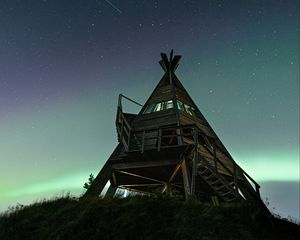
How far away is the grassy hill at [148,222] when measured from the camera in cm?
952

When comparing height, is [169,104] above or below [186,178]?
above

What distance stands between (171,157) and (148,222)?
6.13 metres

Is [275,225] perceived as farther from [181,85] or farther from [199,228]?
[181,85]

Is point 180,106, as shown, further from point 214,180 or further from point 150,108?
point 214,180

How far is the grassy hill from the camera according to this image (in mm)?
9523

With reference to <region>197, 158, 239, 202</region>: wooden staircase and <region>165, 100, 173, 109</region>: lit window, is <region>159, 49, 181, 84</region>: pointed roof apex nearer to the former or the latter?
<region>165, 100, 173, 109</region>: lit window

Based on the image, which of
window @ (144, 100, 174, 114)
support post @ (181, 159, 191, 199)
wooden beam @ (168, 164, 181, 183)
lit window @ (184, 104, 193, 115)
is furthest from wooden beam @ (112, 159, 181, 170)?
lit window @ (184, 104, 193, 115)

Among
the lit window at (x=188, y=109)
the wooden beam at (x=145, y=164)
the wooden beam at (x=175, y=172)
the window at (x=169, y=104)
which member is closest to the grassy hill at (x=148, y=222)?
the wooden beam at (x=145, y=164)

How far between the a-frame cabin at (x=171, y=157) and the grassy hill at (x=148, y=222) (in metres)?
2.88

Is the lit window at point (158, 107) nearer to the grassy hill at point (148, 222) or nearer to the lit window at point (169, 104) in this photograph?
the lit window at point (169, 104)

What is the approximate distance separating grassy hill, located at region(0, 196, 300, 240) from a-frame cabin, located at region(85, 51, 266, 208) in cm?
288

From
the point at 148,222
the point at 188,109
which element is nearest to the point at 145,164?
the point at 188,109

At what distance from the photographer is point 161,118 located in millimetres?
18672

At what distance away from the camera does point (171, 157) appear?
15836 mm
